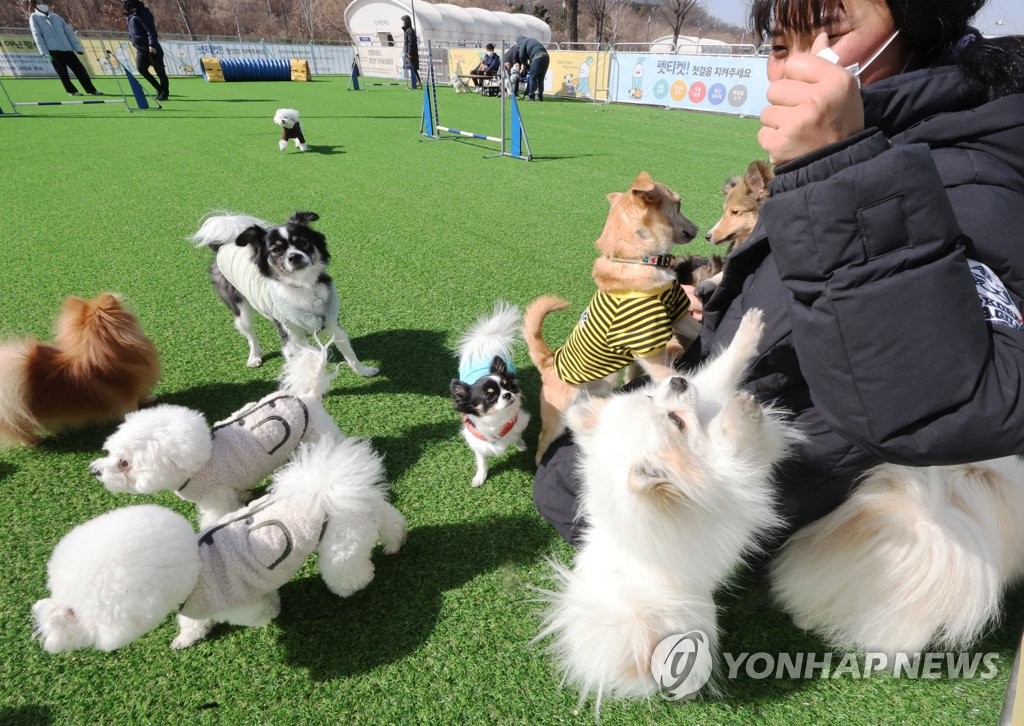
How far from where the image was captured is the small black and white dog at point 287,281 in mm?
3068

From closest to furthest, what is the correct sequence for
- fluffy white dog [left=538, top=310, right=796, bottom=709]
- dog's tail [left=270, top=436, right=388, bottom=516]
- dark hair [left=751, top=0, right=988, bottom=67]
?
dark hair [left=751, top=0, right=988, bottom=67] → fluffy white dog [left=538, top=310, right=796, bottom=709] → dog's tail [left=270, top=436, right=388, bottom=516]

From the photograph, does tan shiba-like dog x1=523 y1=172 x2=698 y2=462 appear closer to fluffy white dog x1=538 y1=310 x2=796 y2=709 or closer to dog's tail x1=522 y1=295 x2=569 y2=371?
dog's tail x1=522 y1=295 x2=569 y2=371

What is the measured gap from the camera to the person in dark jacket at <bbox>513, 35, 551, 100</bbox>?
59.6ft

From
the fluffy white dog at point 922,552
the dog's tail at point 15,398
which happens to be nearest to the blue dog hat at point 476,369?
the fluffy white dog at point 922,552

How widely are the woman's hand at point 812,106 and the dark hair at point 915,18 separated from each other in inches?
10.3

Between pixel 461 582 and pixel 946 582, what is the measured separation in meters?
1.70

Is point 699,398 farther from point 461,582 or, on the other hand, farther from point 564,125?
point 564,125

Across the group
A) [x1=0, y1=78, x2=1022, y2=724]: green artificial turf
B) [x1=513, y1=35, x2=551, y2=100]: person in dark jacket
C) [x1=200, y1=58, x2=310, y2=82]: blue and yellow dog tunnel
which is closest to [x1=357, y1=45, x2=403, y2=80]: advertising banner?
[x1=200, y1=58, x2=310, y2=82]: blue and yellow dog tunnel

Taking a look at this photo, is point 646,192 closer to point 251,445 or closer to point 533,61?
point 251,445

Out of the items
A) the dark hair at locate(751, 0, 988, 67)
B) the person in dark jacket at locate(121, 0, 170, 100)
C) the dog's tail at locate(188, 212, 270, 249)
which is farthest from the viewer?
the person in dark jacket at locate(121, 0, 170, 100)

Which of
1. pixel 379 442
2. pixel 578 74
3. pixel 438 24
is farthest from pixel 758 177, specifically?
pixel 438 24

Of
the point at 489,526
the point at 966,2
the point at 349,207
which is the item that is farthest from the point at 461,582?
the point at 349,207

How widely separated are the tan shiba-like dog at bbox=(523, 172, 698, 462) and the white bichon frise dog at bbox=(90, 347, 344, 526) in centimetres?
126

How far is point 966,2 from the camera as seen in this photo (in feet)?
3.51
